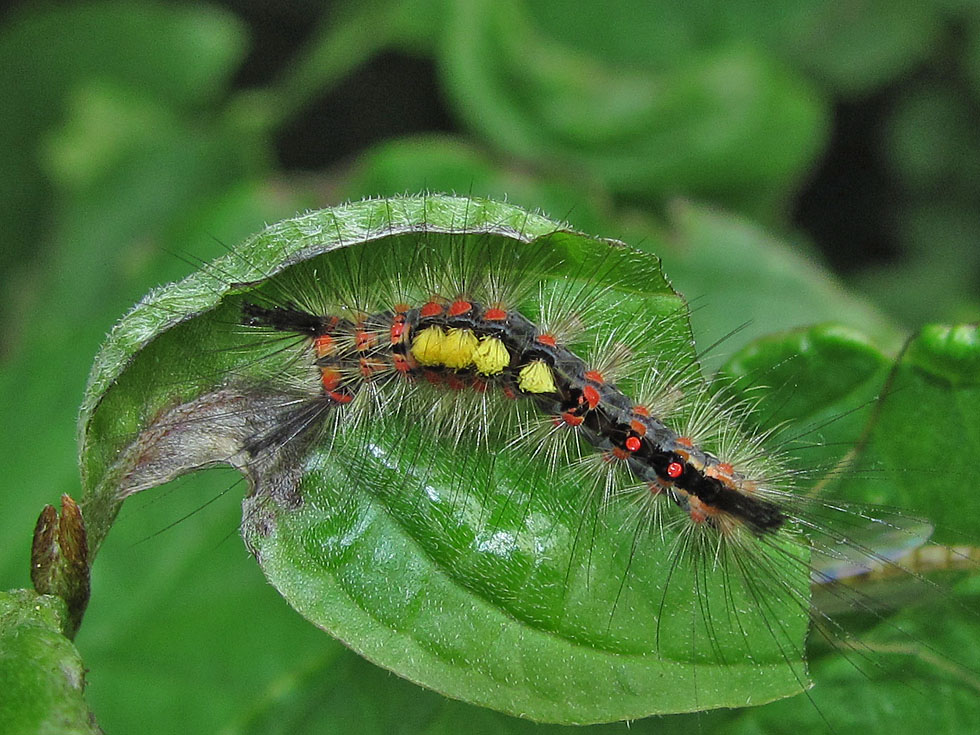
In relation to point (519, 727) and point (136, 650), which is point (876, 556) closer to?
point (519, 727)

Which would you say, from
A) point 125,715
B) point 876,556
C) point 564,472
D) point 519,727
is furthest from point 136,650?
point 876,556

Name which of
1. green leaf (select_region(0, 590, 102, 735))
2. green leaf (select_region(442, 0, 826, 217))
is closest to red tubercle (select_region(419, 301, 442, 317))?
green leaf (select_region(0, 590, 102, 735))

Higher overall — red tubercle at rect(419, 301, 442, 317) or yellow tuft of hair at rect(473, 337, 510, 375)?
red tubercle at rect(419, 301, 442, 317)

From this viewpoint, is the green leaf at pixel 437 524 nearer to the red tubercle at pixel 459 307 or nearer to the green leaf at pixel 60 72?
the red tubercle at pixel 459 307

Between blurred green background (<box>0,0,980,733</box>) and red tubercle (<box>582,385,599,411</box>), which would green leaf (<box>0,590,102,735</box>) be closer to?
blurred green background (<box>0,0,980,733</box>)

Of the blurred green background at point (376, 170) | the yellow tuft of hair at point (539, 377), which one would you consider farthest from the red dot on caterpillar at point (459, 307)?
the blurred green background at point (376, 170)
